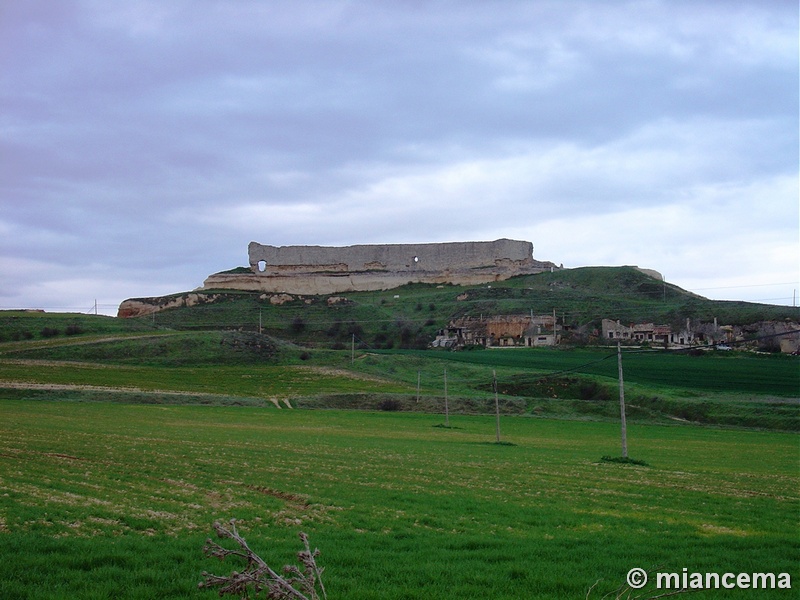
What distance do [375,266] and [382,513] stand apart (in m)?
139

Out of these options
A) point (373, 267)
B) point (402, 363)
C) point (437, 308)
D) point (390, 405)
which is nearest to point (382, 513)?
point (390, 405)

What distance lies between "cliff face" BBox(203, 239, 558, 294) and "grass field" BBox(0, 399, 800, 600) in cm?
11672

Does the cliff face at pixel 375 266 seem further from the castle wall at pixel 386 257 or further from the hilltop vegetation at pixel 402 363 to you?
the hilltop vegetation at pixel 402 363

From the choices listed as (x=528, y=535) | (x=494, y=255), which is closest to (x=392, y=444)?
(x=528, y=535)

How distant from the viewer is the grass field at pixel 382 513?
858 cm

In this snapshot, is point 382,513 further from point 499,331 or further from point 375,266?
point 375,266

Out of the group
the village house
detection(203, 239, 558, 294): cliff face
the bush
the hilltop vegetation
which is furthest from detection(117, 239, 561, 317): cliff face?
the bush

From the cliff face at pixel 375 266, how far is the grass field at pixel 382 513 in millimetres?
116725

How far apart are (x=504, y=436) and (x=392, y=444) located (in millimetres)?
9549

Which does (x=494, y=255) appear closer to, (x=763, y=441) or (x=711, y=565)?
(x=763, y=441)

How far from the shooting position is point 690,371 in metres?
61.6

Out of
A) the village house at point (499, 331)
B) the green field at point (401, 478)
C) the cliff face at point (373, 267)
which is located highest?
the cliff face at point (373, 267)

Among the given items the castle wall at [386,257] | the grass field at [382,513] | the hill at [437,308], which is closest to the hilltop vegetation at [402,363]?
the hill at [437,308]

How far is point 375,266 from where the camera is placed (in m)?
152
